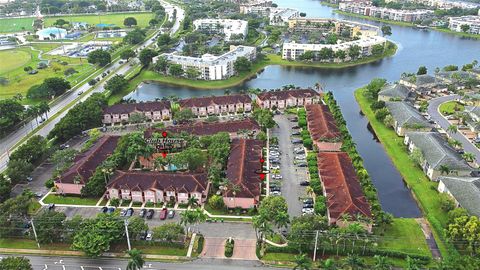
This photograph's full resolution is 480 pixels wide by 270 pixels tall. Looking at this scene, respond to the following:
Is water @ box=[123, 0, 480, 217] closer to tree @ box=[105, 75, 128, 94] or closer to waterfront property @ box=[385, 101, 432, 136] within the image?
tree @ box=[105, 75, 128, 94]

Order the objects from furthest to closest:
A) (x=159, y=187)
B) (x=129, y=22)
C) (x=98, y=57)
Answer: (x=129, y=22)
(x=98, y=57)
(x=159, y=187)

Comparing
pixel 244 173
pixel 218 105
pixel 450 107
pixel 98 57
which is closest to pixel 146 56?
pixel 98 57

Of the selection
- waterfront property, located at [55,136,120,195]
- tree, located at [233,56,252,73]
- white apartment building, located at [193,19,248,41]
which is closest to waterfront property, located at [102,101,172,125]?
waterfront property, located at [55,136,120,195]

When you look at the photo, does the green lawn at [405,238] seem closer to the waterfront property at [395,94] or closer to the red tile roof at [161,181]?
the red tile roof at [161,181]

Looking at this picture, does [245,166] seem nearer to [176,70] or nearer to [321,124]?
[321,124]

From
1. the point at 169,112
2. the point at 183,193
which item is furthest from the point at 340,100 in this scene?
the point at 183,193

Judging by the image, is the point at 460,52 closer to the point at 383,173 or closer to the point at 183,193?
the point at 383,173
